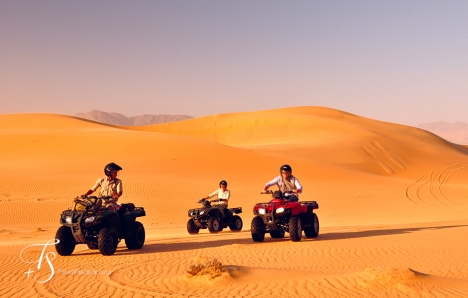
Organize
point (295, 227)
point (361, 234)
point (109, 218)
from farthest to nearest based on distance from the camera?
point (361, 234), point (295, 227), point (109, 218)

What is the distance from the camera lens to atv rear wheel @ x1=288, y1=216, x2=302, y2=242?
1355 cm

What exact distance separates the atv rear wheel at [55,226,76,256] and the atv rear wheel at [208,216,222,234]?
5699 mm

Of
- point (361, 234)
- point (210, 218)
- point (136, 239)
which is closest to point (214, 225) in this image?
point (210, 218)

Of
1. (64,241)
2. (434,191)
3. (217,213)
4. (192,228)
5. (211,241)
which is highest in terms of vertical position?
(434,191)

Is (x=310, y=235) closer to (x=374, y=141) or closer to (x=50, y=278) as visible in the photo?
(x=50, y=278)

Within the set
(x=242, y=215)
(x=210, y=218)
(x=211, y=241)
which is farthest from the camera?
(x=242, y=215)

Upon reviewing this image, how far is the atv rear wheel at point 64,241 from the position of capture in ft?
38.4

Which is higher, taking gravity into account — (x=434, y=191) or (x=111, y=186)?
(x=111, y=186)

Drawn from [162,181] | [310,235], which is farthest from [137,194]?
[310,235]

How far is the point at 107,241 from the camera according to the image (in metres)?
11.6

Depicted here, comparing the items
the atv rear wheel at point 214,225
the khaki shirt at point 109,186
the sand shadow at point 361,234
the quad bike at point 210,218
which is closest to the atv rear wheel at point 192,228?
the quad bike at point 210,218

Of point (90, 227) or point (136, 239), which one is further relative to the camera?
point (136, 239)

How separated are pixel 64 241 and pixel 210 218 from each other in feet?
19.7

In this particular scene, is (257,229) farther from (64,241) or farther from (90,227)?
(64,241)
